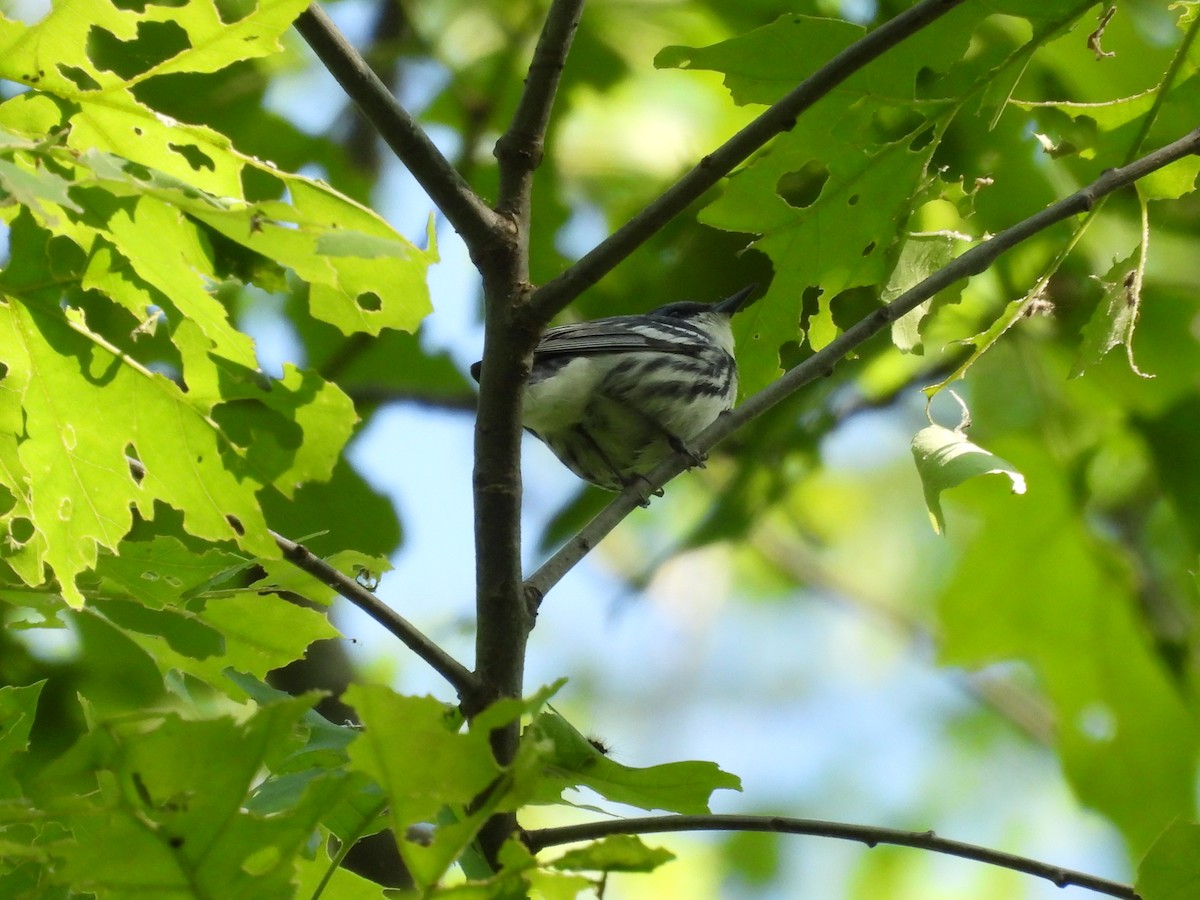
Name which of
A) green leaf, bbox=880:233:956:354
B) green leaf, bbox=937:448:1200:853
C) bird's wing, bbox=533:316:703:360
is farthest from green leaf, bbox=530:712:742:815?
green leaf, bbox=937:448:1200:853

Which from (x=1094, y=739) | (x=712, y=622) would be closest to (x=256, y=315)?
(x=1094, y=739)

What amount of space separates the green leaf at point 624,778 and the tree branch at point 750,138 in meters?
0.66

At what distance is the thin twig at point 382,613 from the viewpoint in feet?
6.25

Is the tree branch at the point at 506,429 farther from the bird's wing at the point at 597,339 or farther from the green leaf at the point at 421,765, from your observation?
the bird's wing at the point at 597,339

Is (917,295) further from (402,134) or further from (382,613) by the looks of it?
(382,613)

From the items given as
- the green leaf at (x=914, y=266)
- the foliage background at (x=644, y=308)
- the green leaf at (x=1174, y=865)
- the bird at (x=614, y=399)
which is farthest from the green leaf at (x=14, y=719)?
the bird at (x=614, y=399)

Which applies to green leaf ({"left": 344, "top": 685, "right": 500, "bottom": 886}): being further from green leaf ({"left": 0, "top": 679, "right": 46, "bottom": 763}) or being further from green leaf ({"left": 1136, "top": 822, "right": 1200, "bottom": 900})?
green leaf ({"left": 1136, "top": 822, "right": 1200, "bottom": 900})

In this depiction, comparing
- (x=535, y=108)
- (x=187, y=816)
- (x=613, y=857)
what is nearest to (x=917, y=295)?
(x=535, y=108)

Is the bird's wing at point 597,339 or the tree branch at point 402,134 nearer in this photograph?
the tree branch at point 402,134

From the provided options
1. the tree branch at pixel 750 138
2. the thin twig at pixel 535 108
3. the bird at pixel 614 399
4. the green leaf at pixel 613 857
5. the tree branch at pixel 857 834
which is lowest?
the green leaf at pixel 613 857

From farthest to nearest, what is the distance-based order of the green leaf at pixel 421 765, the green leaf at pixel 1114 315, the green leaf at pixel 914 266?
the green leaf at pixel 914 266
the green leaf at pixel 1114 315
the green leaf at pixel 421 765

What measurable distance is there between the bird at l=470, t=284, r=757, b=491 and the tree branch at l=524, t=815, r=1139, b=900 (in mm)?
2456

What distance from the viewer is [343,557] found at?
2.01 metres

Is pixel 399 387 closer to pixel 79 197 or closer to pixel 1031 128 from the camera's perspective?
pixel 1031 128
